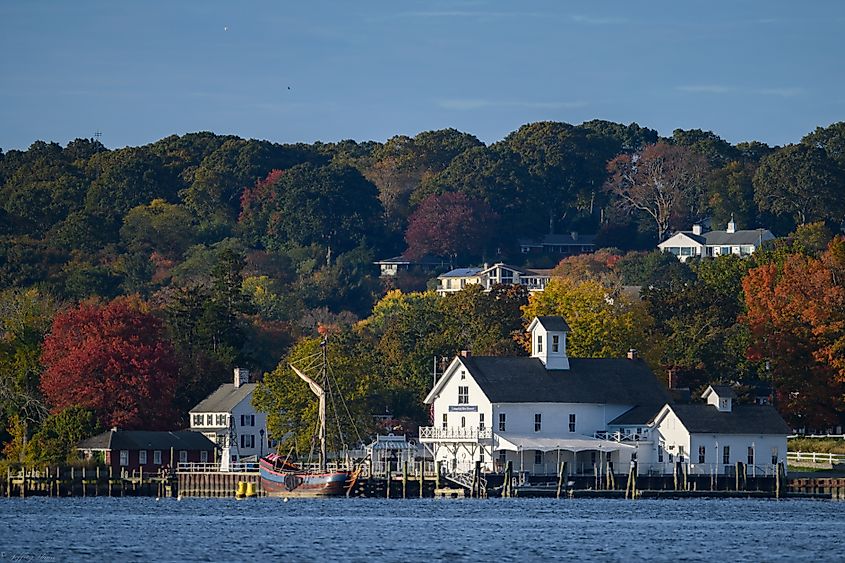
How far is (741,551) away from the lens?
242 ft

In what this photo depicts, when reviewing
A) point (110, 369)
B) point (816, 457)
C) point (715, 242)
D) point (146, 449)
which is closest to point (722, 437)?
point (816, 457)

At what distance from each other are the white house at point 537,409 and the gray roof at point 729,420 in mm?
2999

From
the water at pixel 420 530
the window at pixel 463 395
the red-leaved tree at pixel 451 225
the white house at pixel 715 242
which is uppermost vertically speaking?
the red-leaved tree at pixel 451 225

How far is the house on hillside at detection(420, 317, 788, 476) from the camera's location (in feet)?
344

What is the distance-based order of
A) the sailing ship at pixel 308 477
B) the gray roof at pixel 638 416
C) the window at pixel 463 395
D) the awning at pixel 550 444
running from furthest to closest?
the window at pixel 463 395
the gray roof at pixel 638 416
the awning at pixel 550 444
the sailing ship at pixel 308 477

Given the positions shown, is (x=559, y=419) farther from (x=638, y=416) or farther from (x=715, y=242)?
(x=715, y=242)

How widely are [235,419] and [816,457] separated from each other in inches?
1302

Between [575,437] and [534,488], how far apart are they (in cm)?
732

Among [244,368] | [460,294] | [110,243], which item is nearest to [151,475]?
[244,368]

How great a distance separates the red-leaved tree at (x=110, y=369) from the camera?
372ft

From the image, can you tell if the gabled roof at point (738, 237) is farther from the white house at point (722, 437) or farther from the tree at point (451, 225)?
the white house at point (722, 437)

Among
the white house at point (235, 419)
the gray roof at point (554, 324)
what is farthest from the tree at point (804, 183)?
the gray roof at point (554, 324)

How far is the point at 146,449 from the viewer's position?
368ft

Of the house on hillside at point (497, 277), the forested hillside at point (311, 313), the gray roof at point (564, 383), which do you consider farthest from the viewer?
the house on hillside at point (497, 277)
